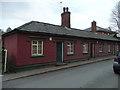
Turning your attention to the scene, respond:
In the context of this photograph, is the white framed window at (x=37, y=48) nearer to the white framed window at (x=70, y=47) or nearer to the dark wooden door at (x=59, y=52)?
the dark wooden door at (x=59, y=52)

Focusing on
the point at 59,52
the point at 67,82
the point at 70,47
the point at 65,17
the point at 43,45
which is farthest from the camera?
the point at 65,17

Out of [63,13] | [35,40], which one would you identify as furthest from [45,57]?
[63,13]

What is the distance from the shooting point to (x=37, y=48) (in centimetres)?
985

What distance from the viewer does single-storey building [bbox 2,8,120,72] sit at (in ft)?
29.0

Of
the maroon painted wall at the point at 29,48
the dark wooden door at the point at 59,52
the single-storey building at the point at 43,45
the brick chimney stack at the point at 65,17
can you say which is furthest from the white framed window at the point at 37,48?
the brick chimney stack at the point at 65,17

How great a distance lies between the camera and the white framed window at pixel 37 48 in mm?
9653

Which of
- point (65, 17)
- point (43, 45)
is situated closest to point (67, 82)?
point (43, 45)

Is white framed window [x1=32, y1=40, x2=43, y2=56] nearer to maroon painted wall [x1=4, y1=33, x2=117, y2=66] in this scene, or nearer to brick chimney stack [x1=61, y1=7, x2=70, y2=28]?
maroon painted wall [x1=4, y1=33, x2=117, y2=66]

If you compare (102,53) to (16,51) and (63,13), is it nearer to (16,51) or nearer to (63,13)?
(63,13)

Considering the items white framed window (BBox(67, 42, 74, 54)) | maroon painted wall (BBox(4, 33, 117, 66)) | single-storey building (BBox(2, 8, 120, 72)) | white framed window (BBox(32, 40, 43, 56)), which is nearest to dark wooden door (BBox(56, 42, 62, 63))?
single-storey building (BBox(2, 8, 120, 72))

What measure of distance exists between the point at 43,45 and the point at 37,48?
2.32 feet

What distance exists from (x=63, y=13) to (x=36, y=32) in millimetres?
9122

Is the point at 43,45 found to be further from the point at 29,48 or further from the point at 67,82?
the point at 67,82

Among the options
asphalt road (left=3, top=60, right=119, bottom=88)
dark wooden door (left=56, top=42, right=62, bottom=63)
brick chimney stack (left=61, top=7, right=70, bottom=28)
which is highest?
brick chimney stack (left=61, top=7, right=70, bottom=28)
